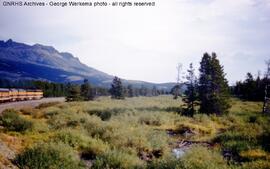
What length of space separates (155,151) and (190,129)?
10.6 m

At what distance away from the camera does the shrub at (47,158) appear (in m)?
11.8

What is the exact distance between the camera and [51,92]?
316 ft

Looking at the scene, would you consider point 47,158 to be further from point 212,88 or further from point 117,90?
point 117,90

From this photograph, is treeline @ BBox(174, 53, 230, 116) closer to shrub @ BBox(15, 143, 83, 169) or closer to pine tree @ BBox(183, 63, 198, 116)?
pine tree @ BBox(183, 63, 198, 116)

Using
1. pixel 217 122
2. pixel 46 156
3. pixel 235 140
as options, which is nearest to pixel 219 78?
pixel 217 122

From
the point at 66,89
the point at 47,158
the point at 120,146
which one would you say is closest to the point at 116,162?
the point at 47,158

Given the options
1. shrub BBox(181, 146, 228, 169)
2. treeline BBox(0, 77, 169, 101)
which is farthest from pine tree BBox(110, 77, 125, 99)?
shrub BBox(181, 146, 228, 169)

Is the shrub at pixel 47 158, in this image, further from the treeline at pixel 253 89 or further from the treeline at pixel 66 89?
the treeline at pixel 253 89

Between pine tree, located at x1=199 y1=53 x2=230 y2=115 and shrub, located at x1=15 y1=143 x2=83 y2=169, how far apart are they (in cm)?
3075

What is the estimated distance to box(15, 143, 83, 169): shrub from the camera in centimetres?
1184

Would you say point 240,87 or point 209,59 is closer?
point 209,59

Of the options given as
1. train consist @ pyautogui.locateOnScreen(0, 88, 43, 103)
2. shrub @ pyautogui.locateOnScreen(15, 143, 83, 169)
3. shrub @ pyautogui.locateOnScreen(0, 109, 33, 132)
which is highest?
train consist @ pyautogui.locateOnScreen(0, 88, 43, 103)

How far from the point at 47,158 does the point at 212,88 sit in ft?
109

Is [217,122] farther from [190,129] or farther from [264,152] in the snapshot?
[264,152]
